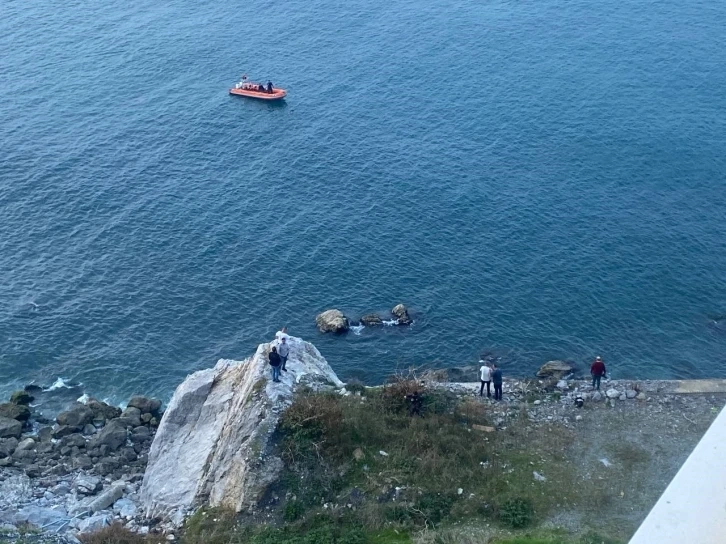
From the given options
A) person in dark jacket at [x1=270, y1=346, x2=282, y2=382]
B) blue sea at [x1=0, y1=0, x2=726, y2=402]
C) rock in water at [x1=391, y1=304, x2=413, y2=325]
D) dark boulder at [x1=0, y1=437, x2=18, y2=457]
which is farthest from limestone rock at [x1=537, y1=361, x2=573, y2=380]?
dark boulder at [x1=0, y1=437, x2=18, y2=457]

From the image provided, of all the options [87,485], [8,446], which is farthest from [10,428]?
[87,485]

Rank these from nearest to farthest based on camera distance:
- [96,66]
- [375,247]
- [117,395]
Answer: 1. [117,395]
2. [375,247]
3. [96,66]

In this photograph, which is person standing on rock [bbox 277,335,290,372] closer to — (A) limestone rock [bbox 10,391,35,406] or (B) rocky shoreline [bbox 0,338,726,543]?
(B) rocky shoreline [bbox 0,338,726,543]

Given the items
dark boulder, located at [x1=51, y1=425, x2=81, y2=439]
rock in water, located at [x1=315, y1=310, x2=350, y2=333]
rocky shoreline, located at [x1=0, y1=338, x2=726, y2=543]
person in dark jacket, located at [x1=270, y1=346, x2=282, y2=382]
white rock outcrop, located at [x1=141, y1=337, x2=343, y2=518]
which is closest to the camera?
white rock outcrop, located at [x1=141, y1=337, x2=343, y2=518]

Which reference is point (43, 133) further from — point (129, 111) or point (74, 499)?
point (74, 499)

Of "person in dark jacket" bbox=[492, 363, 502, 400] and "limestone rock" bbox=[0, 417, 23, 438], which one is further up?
"person in dark jacket" bbox=[492, 363, 502, 400]

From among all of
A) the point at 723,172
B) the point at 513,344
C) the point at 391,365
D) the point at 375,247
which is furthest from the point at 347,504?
the point at 723,172

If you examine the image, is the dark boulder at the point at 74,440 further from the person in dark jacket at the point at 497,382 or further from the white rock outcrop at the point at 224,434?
the person in dark jacket at the point at 497,382
